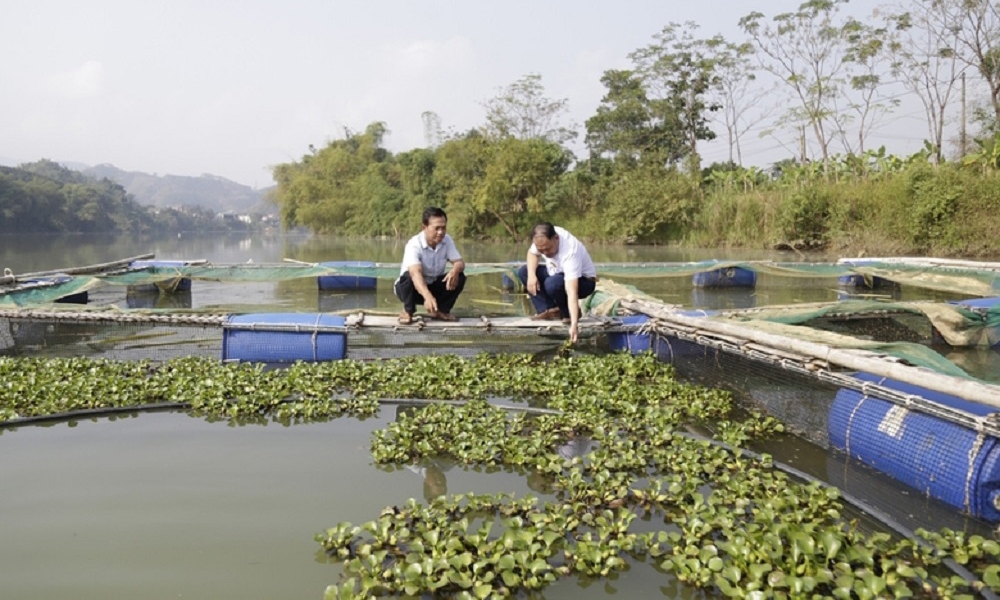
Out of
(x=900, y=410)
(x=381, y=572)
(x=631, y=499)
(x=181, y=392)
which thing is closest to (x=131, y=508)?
(x=381, y=572)

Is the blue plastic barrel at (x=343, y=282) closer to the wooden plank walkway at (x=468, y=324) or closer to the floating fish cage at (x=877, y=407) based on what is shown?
the wooden plank walkway at (x=468, y=324)

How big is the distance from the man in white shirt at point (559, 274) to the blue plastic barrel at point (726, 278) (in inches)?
244

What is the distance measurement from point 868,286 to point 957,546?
9563mm

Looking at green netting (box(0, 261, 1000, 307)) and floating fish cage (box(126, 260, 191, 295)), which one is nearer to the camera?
green netting (box(0, 261, 1000, 307))

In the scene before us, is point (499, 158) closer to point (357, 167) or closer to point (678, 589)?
point (357, 167)

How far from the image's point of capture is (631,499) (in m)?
3.04

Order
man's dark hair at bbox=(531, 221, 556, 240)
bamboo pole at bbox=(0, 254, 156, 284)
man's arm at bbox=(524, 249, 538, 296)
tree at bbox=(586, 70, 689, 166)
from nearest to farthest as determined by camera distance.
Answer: man's dark hair at bbox=(531, 221, 556, 240)
man's arm at bbox=(524, 249, 538, 296)
bamboo pole at bbox=(0, 254, 156, 284)
tree at bbox=(586, 70, 689, 166)

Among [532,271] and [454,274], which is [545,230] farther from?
[454,274]

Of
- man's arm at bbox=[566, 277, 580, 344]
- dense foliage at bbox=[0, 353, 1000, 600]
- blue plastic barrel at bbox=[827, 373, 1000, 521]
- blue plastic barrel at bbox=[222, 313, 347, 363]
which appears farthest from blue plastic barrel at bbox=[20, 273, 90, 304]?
blue plastic barrel at bbox=[827, 373, 1000, 521]

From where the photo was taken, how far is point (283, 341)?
223 inches

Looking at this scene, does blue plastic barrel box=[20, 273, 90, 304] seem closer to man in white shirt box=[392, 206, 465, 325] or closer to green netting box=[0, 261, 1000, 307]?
green netting box=[0, 261, 1000, 307]

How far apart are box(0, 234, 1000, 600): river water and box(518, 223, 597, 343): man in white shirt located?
5.85ft

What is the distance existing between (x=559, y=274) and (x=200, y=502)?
11.0 ft

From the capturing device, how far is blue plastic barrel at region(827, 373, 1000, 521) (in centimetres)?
277
